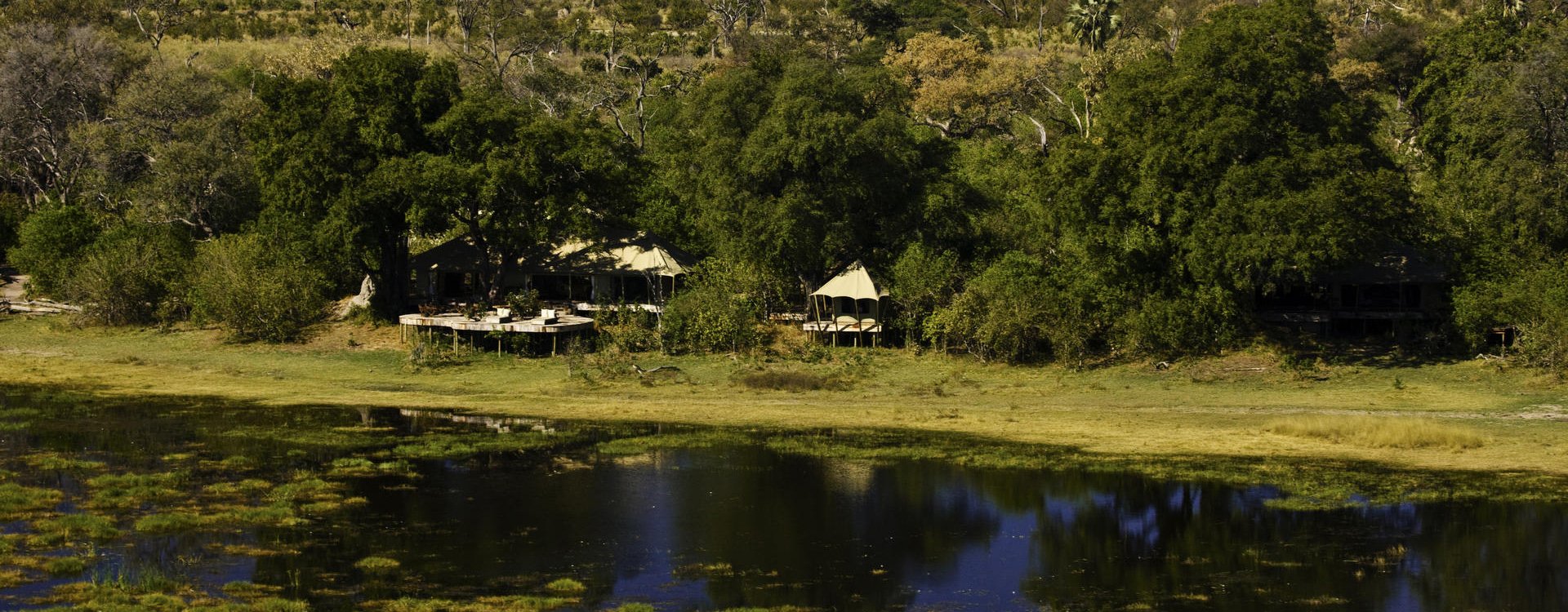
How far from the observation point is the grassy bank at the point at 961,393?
36.9m

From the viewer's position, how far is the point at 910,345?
5044 cm

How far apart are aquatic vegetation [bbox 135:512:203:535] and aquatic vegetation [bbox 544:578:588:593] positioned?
8047 mm

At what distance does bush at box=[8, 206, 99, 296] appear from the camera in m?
60.1

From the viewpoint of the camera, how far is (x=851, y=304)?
5244cm

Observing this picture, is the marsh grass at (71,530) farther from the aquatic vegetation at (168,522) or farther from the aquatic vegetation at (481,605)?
the aquatic vegetation at (481,605)

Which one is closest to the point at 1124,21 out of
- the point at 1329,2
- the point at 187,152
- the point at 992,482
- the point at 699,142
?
the point at 1329,2

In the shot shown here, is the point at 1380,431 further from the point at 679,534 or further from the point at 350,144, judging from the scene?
the point at 350,144

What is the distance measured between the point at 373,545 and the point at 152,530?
433 cm

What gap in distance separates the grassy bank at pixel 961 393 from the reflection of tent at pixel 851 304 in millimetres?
1616

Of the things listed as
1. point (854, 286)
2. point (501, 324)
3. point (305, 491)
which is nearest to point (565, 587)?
point (305, 491)

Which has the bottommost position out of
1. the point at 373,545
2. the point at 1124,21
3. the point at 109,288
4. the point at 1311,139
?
the point at 373,545

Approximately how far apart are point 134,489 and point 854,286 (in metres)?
26.7

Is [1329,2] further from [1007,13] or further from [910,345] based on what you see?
[910,345]

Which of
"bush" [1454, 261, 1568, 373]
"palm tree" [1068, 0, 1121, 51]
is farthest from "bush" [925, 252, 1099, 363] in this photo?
"palm tree" [1068, 0, 1121, 51]
